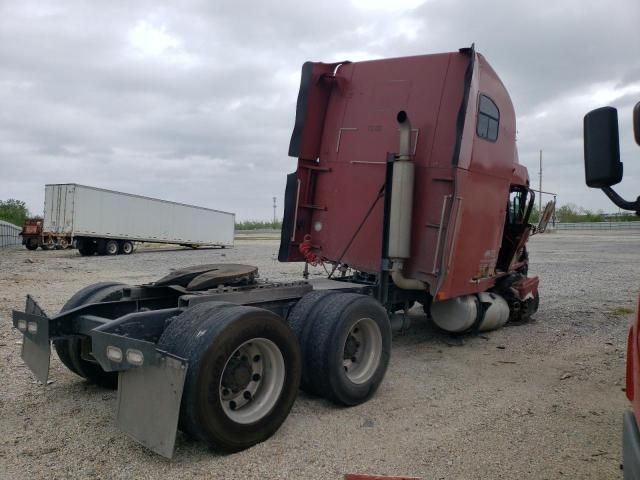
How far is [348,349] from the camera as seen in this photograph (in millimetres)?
4961

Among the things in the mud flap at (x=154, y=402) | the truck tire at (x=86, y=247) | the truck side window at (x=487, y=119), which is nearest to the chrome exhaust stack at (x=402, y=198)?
the truck side window at (x=487, y=119)

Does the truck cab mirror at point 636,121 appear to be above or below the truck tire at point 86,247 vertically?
above

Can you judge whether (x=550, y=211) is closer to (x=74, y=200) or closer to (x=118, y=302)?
(x=118, y=302)

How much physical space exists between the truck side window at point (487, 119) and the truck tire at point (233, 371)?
379cm

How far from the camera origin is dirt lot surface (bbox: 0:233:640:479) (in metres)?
3.54

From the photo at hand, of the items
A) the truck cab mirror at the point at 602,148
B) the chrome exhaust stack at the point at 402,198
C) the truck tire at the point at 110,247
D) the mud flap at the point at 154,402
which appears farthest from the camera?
the truck tire at the point at 110,247

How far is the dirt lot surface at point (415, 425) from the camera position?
3.54m

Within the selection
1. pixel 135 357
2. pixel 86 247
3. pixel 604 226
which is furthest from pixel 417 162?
pixel 604 226

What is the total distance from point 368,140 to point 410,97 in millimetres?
731

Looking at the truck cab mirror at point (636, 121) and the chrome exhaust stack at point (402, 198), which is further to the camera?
the chrome exhaust stack at point (402, 198)

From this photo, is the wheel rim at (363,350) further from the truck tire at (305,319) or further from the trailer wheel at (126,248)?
the trailer wheel at (126,248)

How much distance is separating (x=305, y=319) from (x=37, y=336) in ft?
7.44

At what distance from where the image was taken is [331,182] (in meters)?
6.96

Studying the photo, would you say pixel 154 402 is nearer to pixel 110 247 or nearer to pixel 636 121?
pixel 636 121
